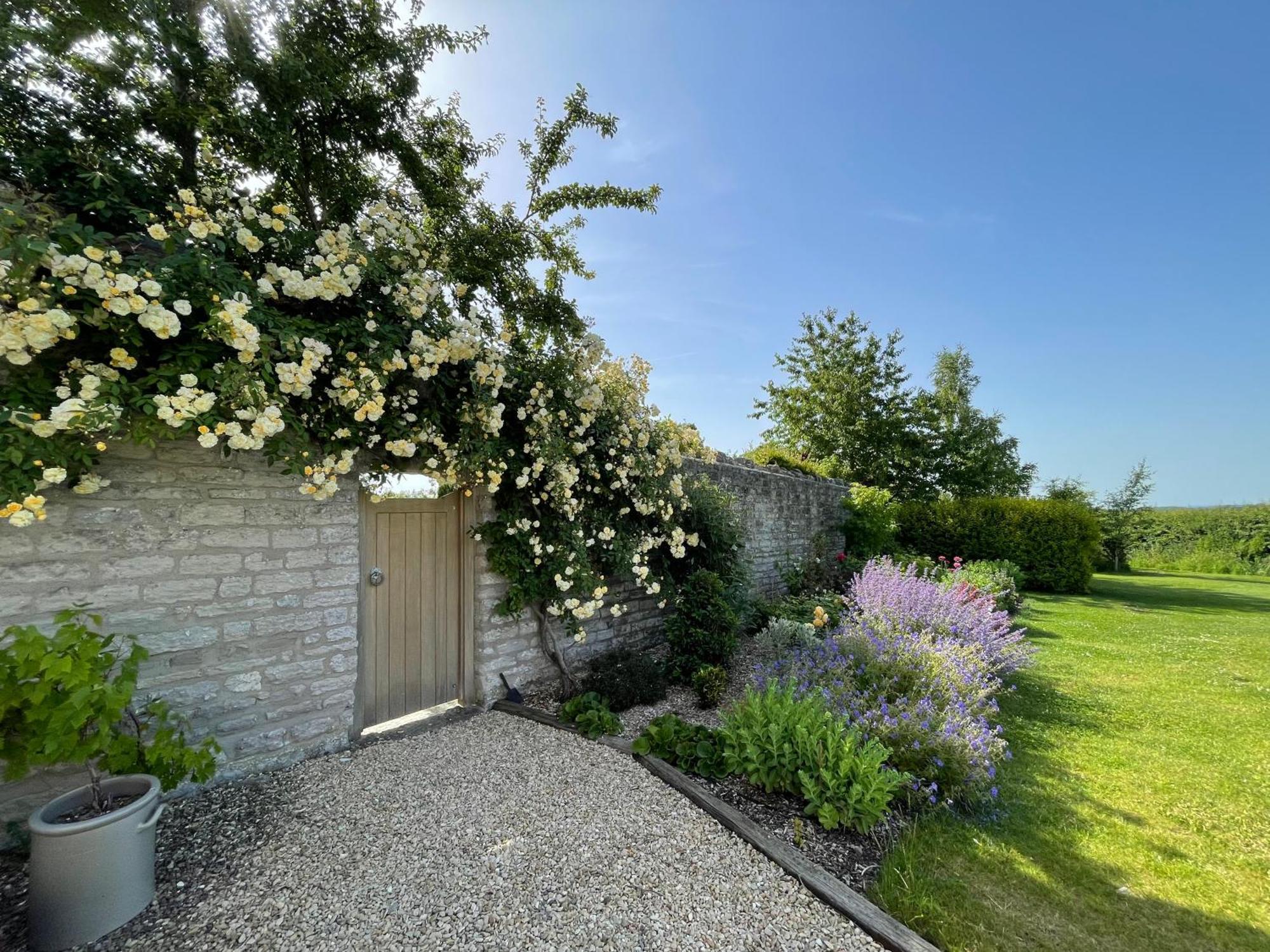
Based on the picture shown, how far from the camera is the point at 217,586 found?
2840 mm

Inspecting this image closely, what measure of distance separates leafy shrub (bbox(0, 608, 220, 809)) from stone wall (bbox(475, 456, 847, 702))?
2.22 m

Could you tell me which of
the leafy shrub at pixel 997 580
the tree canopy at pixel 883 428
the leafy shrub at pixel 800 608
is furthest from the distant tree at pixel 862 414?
the leafy shrub at pixel 800 608

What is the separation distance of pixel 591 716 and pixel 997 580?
9199 mm

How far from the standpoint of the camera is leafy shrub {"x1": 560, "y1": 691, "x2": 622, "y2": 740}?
12.2 ft

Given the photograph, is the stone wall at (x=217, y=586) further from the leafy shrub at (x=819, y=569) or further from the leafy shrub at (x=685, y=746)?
the leafy shrub at (x=819, y=569)

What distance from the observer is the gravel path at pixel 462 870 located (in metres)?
1.90

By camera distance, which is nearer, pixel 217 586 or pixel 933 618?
pixel 217 586

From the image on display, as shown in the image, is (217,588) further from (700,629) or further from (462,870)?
(700,629)

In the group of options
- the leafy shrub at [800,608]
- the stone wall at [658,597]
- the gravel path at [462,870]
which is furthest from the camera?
the leafy shrub at [800,608]

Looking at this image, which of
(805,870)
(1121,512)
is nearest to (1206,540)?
(1121,512)

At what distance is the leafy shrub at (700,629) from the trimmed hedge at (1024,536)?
1021 cm

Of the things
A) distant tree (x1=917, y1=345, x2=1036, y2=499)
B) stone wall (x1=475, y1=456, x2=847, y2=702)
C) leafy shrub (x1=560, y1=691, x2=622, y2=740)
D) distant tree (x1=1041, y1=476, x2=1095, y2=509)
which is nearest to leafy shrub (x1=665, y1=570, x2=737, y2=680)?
stone wall (x1=475, y1=456, x2=847, y2=702)

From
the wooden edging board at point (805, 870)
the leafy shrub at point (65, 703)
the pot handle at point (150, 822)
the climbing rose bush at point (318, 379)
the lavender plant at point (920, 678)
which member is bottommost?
the wooden edging board at point (805, 870)

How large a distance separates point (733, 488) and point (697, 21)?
18.4ft
